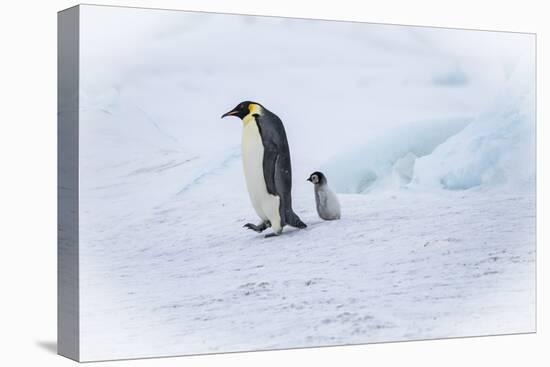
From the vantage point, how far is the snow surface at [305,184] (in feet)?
27.0

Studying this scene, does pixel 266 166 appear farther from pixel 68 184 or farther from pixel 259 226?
pixel 68 184

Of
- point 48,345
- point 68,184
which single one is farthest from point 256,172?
point 48,345

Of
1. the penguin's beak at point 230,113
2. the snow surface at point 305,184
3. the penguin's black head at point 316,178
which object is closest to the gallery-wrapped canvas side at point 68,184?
the snow surface at point 305,184

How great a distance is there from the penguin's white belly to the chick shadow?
1.75 meters

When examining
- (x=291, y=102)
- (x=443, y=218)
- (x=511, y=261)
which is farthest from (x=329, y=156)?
(x=511, y=261)

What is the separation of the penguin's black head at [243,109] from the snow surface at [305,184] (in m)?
0.06

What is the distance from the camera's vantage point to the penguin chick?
8.93 metres

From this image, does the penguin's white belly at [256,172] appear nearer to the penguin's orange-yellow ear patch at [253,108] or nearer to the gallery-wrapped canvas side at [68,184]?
the penguin's orange-yellow ear patch at [253,108]

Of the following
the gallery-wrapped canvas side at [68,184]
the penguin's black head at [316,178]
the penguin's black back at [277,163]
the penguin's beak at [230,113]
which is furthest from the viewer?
the penguin's black head at [316,178]

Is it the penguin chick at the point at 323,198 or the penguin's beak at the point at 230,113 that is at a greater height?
the penguin's beak at the point at 230,113

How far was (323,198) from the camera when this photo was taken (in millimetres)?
8961

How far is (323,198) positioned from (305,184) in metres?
0.17

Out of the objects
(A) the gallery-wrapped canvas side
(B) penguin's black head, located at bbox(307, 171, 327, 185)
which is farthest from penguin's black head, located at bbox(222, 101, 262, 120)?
(A) the gallery-wrapped canvas side

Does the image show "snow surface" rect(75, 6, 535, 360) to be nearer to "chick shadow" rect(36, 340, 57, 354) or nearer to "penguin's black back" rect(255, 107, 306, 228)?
"penguin's black back" rect(255, 107, 306, 228)
